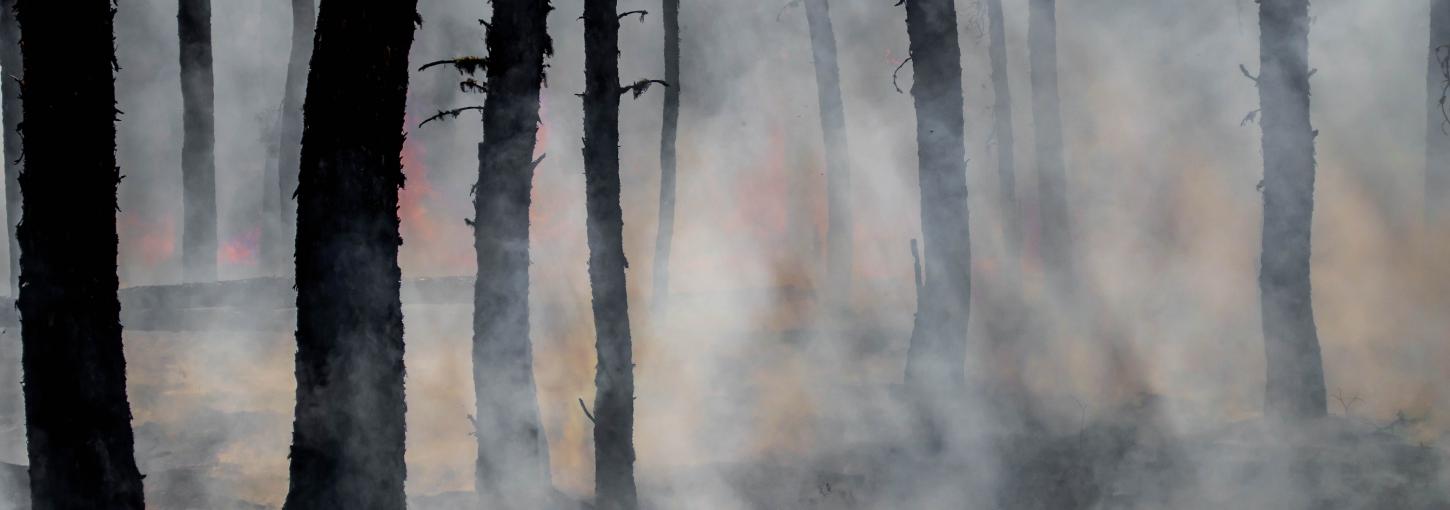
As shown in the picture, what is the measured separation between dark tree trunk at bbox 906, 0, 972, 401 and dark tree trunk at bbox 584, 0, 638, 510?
8.69ft

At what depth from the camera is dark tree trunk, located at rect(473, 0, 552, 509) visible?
26.6 ft

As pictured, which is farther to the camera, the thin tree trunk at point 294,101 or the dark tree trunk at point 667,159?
the thin tree trunk at point 294,101

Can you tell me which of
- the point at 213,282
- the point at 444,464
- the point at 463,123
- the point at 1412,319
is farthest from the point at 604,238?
the point at 463,123

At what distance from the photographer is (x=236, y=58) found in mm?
28109

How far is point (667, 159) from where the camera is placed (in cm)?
1733

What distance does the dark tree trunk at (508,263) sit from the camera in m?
8.09

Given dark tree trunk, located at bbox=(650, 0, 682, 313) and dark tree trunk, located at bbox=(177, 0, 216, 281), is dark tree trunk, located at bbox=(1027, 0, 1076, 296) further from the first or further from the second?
dark tree trunk, located at bbox=(177, 0, 216, 281)

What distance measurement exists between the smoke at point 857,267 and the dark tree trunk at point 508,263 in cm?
110

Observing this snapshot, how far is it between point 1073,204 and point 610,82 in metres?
15.6

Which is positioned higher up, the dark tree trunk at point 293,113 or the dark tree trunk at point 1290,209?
the dark tree trunk at point 293,113

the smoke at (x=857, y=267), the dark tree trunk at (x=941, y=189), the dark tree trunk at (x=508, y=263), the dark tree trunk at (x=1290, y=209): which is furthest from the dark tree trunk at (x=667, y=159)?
the dark tree trunk at (x=1290, y=209)

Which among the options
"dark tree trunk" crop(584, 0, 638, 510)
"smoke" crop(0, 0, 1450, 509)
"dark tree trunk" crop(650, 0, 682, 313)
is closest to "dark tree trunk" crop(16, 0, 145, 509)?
"dark tree trunk" crop(584, 0, 638, 510)

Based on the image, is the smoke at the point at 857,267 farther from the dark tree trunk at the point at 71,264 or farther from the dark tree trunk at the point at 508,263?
the dark tree trunk at the point at 71,264

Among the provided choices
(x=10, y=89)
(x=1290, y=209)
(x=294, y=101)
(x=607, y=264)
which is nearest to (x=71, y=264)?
(x=607, y=264)
